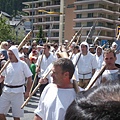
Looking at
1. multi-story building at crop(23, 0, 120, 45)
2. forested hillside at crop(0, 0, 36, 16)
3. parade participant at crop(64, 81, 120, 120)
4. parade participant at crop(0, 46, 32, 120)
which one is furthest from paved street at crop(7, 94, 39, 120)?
forested hillside at crop(0, 0, 36, 16)

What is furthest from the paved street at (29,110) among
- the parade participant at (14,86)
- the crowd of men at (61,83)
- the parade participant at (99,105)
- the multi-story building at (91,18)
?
the multi-story building at (91,18)

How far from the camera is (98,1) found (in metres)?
68.4

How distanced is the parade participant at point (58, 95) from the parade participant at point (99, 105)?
2.16 meters

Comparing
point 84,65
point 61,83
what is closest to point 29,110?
point 84,65

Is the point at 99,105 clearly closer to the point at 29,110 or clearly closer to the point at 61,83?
the point at 61,83

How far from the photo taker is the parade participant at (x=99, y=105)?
0.90 meters

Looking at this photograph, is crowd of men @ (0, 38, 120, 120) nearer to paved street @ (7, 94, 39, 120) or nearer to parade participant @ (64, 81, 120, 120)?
parade participant @ (64, 81, 120, 120)

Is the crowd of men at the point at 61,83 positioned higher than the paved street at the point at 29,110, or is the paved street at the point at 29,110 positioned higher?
the crowd of men at the point at 61,83

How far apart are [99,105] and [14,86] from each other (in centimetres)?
507

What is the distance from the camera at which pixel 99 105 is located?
927 mm

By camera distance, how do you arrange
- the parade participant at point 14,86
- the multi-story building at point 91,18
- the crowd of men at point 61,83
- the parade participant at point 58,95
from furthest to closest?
the multi-story building at point 91,18 → the parade participant at point 14,86 → the parade participant at point 58,95 → the crowd of men at point 61,83

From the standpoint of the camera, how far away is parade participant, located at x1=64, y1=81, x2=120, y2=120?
899mm

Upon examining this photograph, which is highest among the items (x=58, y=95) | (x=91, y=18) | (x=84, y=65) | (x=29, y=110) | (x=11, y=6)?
(x=11, y=6)

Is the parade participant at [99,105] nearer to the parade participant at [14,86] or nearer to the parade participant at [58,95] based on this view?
the parade participant at [58,95]
